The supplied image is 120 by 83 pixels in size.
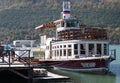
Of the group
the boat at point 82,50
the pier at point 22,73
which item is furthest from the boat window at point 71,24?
the pier at point 22,73

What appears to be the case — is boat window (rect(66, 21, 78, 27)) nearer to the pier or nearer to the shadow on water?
the shadow on water

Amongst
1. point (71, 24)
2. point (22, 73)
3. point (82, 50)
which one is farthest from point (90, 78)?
point (22, 73)

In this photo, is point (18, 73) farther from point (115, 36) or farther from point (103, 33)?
point (115, 36)

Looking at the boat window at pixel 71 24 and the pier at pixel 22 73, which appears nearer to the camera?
the pier at pixel 22 73

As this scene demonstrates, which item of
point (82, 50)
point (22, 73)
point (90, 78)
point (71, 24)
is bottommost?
point (90, 78)

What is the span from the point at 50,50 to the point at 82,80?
12822mm

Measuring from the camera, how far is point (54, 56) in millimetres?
44500

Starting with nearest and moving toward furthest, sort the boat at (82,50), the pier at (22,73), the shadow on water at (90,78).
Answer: the pier at (22,73) < the shadow on water at (90,78) < the boat at (82,50)

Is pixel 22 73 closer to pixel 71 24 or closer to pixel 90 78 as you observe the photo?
pixel 90 78

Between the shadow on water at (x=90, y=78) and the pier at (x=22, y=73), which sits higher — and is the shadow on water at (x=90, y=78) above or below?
below

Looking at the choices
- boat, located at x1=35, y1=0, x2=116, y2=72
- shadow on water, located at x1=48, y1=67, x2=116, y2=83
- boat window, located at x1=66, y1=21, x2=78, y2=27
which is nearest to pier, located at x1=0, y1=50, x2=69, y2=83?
shadow on water, located at x1=48, y1=67, x2=116, y2=83

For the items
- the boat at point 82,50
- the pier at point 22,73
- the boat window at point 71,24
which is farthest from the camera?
the boat window at point 71,24

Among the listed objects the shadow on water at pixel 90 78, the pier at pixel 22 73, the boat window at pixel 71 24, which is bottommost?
the shadow on water at pixel 90 78

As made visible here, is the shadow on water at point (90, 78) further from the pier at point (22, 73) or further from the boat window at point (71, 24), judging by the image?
the boat window at point (71, 24)
